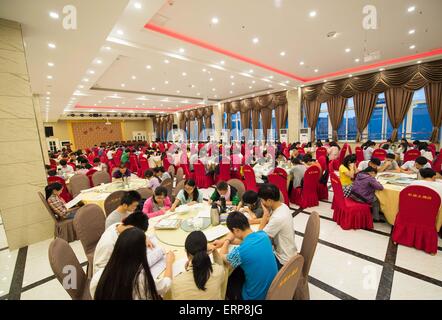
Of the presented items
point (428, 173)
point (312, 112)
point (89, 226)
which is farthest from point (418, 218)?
point (312, 112)

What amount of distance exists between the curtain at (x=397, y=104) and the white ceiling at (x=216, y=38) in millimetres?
1086

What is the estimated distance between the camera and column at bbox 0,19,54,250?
10.2 feet

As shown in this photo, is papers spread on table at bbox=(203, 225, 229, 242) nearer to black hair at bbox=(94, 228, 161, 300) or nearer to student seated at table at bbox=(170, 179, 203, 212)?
black hair at bbox=(94, 228, 161, 300)

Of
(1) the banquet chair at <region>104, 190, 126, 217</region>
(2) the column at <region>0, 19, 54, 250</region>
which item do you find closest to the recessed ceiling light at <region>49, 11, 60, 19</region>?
(2) the column at <region>0, 19, 54, 250</region>

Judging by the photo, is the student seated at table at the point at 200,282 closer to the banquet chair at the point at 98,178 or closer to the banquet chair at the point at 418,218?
the banquet chair at the point at 418,218

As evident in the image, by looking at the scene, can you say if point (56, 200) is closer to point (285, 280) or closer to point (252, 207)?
point (252, 207)

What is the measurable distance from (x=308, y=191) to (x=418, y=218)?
1829 mm

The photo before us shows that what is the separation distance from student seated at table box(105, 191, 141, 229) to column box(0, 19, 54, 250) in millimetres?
2293

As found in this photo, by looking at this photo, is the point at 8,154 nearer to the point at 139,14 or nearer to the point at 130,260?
the point at 139,14

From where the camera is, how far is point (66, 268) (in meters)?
1.57

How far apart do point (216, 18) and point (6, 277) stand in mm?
5369

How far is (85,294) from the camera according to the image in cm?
169

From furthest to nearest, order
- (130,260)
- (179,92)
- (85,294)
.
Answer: (179,92), (85,294), (130,260)

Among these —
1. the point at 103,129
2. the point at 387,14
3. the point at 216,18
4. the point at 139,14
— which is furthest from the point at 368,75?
the point at 103,129
